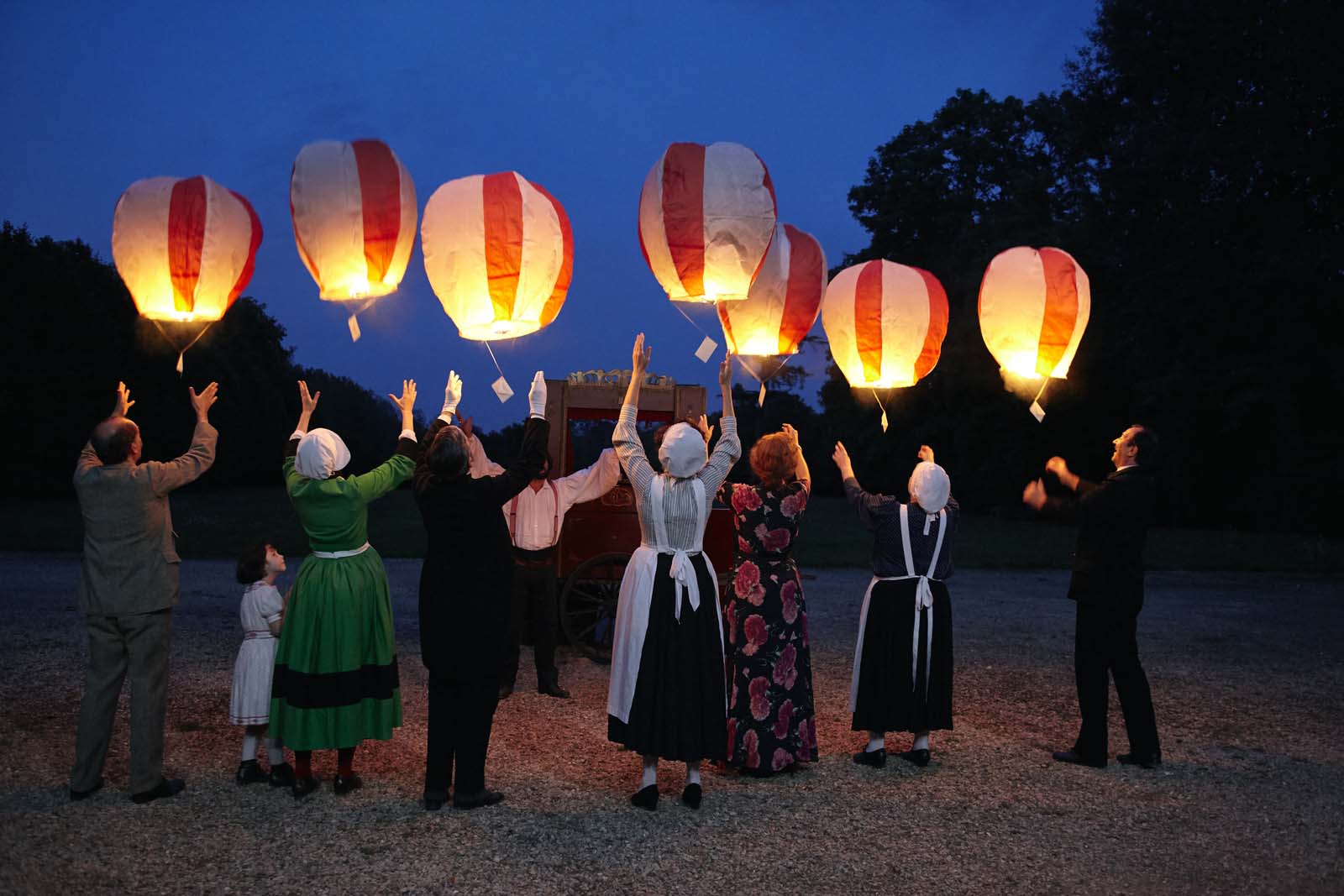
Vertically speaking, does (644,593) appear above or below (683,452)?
below

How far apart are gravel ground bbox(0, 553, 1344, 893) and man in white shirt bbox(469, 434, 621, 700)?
0.26 meters

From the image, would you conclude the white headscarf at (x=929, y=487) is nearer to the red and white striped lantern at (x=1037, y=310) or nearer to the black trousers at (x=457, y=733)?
the red and white striped lantern at (x=1037, y=310)

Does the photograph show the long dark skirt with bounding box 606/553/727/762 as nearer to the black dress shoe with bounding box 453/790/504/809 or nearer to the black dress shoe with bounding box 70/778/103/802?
the black dress shoe with bounding box 453/790/504/809

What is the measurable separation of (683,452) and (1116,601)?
9.16 ft

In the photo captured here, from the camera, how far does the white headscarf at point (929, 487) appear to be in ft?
17.7

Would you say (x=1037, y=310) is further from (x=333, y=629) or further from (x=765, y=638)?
(x=333, y=629)

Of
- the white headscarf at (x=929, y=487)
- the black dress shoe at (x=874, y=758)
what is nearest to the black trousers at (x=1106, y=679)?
the white headscarf at (x=929, y=487)

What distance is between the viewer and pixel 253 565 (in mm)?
4945

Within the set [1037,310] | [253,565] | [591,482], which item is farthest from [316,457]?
[1037,310]

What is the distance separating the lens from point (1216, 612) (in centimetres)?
1144

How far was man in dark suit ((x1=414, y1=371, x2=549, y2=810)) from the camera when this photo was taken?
4.44 meters

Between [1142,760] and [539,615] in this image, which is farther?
[539,615]

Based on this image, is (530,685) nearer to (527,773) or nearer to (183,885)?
(527,773)

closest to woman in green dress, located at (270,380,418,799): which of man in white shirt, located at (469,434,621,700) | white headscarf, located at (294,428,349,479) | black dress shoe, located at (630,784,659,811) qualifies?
white headscarf, located at (294,428,349,479)
